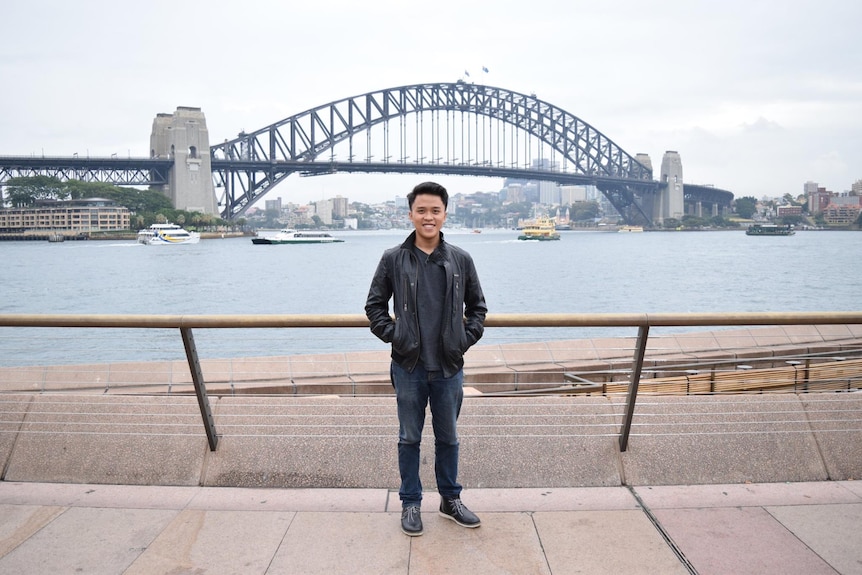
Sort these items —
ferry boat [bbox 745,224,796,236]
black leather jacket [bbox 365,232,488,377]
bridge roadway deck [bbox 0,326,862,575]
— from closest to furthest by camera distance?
1. bridge roadway deck [bbox 0,326,862,575]
2. black leather jacket [bbox 365,232,488,377]
3. ferry boat [bbox 745,224,796,236]

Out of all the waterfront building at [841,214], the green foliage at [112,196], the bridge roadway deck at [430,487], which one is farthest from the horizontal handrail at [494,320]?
the waterfront building at [841,214]

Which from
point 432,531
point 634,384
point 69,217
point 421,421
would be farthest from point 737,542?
point 69,217

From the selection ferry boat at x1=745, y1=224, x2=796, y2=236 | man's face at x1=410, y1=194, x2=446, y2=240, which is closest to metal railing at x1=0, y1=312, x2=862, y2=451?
man's face at x1=410, y1=194, x2=446, y2=240

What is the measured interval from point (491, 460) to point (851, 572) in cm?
161

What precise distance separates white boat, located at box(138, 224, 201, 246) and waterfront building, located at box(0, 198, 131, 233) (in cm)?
787

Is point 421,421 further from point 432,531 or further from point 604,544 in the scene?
point 604,544

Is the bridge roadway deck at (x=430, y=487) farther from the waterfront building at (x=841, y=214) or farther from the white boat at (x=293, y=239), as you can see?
the waterfront building at (x=841, y=214)

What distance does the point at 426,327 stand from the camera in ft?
11.1

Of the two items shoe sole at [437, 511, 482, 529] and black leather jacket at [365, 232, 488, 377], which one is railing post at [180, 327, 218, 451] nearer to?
Answer: black leather jacket at [365, 232, 488, 377]

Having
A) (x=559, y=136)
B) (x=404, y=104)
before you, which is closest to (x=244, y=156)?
(x=404, y=104)

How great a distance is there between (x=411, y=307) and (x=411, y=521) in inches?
34.6

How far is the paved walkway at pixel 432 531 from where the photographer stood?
10.2 feet

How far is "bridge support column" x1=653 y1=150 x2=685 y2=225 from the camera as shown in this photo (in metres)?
112

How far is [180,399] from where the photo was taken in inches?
178
